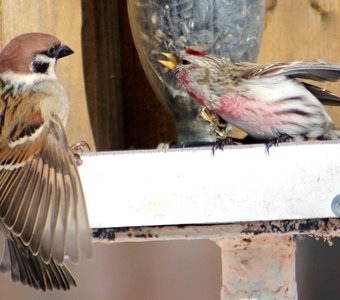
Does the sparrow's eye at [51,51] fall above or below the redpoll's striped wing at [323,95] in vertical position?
above

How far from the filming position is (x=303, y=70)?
3330mm

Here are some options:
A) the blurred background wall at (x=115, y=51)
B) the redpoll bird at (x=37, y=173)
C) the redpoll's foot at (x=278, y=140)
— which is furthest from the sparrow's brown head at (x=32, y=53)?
the redpoll's foot at (x=278, y=140)

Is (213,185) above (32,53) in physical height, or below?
below

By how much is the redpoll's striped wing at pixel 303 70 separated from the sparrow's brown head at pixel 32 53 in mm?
487

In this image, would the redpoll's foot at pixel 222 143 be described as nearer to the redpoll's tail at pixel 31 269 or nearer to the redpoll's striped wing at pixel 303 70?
the redpoll's striped wing at pixel 303 70

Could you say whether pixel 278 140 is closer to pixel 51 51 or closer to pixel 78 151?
pixel 78 151

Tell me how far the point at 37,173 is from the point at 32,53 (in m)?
0.45

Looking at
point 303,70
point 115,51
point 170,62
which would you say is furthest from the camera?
point 115,51

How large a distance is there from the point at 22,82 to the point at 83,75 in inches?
14.1

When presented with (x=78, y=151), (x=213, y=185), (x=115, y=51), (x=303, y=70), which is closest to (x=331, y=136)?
(x=303, y=70)

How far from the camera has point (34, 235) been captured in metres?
3.03

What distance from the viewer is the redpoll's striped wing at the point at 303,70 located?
3.30 m

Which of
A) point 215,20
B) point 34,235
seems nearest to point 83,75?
point 215,20

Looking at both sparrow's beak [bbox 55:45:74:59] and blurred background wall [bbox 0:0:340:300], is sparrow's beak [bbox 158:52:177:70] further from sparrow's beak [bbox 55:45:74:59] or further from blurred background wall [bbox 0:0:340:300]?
blurred background wall [bbox 0:0:340:300]
